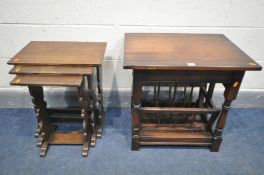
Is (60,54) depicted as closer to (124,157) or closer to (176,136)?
(124,157)

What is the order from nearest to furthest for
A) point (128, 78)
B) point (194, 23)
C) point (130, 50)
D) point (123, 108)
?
point (130, 50) → point (194, 23) → point (128, 78) → point (123, 108)

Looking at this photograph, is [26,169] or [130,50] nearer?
[130,50]

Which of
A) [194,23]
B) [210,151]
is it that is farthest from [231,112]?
[194,23]

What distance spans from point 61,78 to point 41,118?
498mm

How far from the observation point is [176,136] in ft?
5.71

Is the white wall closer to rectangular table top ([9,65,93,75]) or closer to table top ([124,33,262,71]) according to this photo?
table top ([124,33,262,71])

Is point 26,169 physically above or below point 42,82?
below

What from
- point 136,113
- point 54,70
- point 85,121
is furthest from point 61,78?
point 136,113

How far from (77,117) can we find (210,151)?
1062 mm

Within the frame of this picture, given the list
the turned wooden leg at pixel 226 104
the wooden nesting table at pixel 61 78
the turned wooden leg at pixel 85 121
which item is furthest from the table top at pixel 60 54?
the turned wooden leg at pixel 226 104

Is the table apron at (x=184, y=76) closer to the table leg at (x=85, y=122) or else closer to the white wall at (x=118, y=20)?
the table leg at (x=85, y=122)

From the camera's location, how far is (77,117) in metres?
1.87

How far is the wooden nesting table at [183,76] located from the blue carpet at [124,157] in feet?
0.30

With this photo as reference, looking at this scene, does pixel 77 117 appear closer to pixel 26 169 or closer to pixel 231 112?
pixel 26 169
